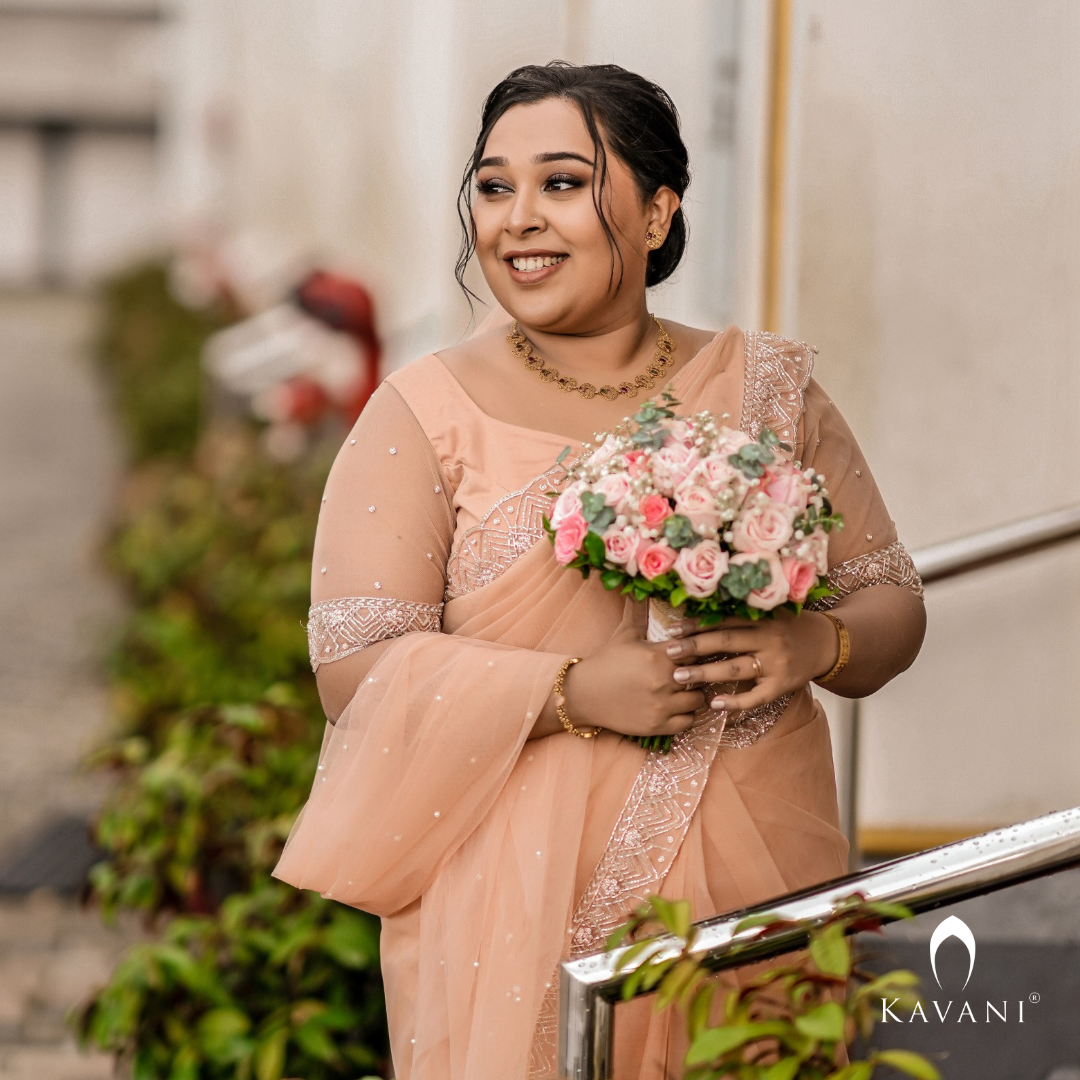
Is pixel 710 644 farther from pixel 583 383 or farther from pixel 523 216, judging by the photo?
pixel 523 216

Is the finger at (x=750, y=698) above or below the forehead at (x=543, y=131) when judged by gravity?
below

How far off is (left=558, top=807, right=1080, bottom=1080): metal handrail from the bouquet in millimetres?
357

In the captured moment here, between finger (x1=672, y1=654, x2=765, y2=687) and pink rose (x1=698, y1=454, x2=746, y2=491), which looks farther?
finger (x1=672, y1=654, x2=765, y2=687)

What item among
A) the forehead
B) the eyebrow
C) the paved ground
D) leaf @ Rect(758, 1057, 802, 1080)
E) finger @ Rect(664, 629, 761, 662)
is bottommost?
the paved ground

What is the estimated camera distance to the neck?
6.97 feet

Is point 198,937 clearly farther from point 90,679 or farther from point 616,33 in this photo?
point 90,679

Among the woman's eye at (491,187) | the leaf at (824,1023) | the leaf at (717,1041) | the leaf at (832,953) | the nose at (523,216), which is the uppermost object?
the woman's eye at (491,187)

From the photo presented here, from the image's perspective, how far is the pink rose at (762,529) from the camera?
1.75 m

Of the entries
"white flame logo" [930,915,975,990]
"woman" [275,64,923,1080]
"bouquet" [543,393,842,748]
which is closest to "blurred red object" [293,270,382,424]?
"white flame logo" [930,915,975,990]

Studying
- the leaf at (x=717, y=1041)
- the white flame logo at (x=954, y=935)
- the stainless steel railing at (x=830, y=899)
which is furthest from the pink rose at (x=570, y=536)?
the white flame logo at (x=954, y=935)

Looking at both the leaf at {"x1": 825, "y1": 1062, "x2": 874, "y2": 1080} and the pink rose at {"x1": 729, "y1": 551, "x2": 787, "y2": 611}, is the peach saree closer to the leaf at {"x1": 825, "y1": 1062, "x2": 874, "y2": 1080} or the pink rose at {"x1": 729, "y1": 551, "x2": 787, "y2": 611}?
the pink rose at {"x1": 729, "y1": 551, "x2": 787, "y2": 611}

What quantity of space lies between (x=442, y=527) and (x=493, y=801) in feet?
1.26

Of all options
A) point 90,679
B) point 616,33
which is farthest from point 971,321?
point 90,679

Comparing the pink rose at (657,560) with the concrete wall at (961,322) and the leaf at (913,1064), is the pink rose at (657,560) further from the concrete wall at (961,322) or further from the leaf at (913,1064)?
the concrete wall at (961,322)
